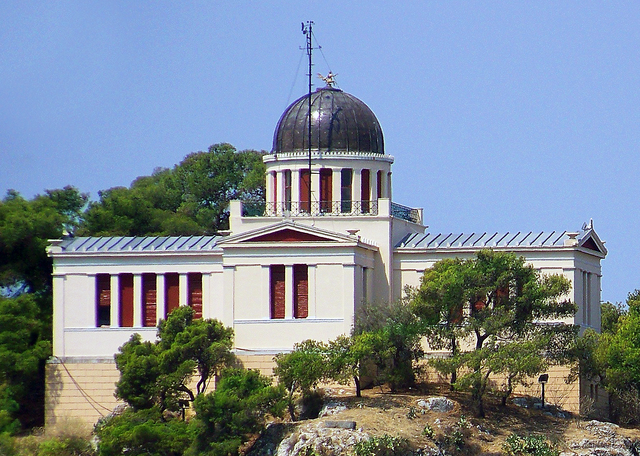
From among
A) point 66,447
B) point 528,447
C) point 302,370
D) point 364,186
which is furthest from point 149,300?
point 528,447

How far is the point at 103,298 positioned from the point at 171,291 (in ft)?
11.0

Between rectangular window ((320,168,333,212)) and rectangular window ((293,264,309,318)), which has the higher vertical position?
rectangular window ((320,168,333,212))

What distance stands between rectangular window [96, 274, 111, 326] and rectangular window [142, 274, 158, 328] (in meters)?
1.72

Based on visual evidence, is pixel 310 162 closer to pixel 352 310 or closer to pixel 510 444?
pixel 352 310

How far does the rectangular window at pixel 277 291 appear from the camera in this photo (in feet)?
294

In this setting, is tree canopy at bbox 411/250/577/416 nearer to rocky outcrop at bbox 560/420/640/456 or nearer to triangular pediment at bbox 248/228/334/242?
rocky outcrop at bbox 560/420/640/456

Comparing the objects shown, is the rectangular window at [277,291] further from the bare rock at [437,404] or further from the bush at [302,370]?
the bare rock at [437,404]

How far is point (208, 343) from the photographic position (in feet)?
285

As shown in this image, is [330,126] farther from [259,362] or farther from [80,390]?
[80,390]

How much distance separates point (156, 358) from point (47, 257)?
12.7m

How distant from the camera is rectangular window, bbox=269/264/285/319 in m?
89.6

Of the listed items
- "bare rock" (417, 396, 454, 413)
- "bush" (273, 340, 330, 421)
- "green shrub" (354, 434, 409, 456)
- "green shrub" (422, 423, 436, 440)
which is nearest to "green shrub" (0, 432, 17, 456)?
"bush" (273, 340, 330, 421)

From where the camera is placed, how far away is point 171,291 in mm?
92375

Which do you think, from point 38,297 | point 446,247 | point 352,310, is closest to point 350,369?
point 352,310
